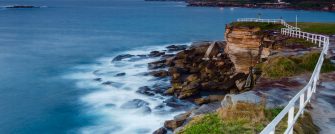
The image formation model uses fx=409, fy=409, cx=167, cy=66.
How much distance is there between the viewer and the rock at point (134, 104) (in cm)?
2956

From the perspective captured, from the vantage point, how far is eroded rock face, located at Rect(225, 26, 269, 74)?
37.7 meters

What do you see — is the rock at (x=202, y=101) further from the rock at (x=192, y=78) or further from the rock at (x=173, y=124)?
the rock at (x=173, y=124)

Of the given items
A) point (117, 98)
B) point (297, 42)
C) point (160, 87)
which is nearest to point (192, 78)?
point (160, 87)

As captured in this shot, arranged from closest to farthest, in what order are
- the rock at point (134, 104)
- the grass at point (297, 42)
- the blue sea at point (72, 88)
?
1. the blue sea at point (72, 88)
2. the rock at point (134, 104)
3. the grass at point (297, 42)

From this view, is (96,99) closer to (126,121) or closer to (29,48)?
(126,121)

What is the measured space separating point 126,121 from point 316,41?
15.8 metres

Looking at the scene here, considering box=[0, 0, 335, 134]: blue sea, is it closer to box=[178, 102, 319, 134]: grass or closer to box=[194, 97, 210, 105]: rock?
box=[194, 97, 210, 105]: rock

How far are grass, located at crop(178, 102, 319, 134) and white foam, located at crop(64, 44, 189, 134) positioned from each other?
42.6 feet

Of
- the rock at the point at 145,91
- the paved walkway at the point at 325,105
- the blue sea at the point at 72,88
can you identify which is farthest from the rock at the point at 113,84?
the paved walkway at the point at 325,105

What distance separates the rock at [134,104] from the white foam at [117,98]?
1.34ft

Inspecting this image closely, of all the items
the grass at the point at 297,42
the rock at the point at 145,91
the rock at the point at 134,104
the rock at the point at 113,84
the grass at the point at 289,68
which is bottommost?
the rock at the point at 113,84

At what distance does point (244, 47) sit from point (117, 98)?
45.7 ft

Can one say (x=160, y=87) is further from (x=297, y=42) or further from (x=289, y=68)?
(x=289, y=68)

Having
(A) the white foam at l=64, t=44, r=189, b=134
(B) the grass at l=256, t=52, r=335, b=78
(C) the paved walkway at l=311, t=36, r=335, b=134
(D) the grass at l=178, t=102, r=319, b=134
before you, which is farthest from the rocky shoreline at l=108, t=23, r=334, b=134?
(D) the grass at l=178, t=102, r=319, b=134
